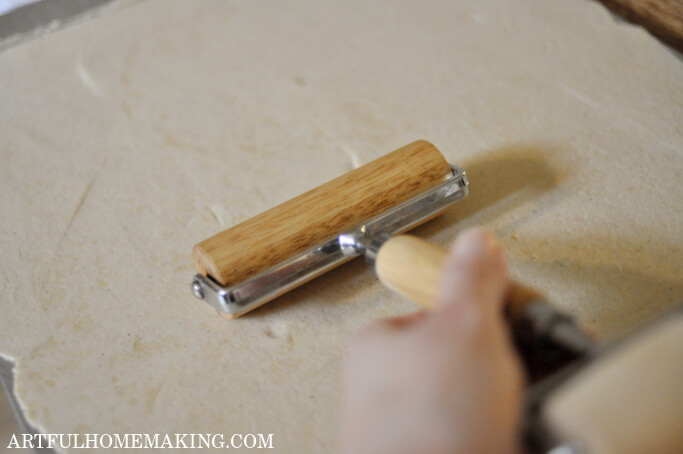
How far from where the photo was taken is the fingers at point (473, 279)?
61cm

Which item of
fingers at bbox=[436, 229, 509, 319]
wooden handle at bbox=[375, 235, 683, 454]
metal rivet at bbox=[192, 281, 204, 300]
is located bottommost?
metal rivet at bbox=[192, 281, 204, 300]

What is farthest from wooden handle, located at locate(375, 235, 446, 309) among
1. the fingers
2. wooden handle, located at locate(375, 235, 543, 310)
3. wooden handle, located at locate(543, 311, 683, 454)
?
wooden handle, located at locate(543, 311, 683, 454)

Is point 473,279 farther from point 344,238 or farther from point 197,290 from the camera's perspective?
point 197,290

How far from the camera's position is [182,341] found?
3.26ft

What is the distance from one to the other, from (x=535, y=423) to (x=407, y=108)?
3.08 feet

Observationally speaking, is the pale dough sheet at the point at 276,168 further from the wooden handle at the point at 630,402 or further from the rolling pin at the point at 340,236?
the wooden handle at the point at 630,402

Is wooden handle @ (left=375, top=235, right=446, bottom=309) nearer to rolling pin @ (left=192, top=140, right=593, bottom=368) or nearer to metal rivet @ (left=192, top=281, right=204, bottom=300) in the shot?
rolling pin @ (left=192, top=140, right=593, bottom=368)

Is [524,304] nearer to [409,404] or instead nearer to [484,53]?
[409,404]

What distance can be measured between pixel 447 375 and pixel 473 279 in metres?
0.10

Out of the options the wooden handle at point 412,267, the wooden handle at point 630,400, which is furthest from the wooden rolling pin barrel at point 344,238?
the wooden handle at point 630,400

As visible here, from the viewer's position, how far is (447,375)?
0.57 m

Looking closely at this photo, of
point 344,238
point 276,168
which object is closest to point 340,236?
point 344,238

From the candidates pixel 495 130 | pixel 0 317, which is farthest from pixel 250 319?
pixel 495 130

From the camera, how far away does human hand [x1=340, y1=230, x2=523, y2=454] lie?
552 millimetres
